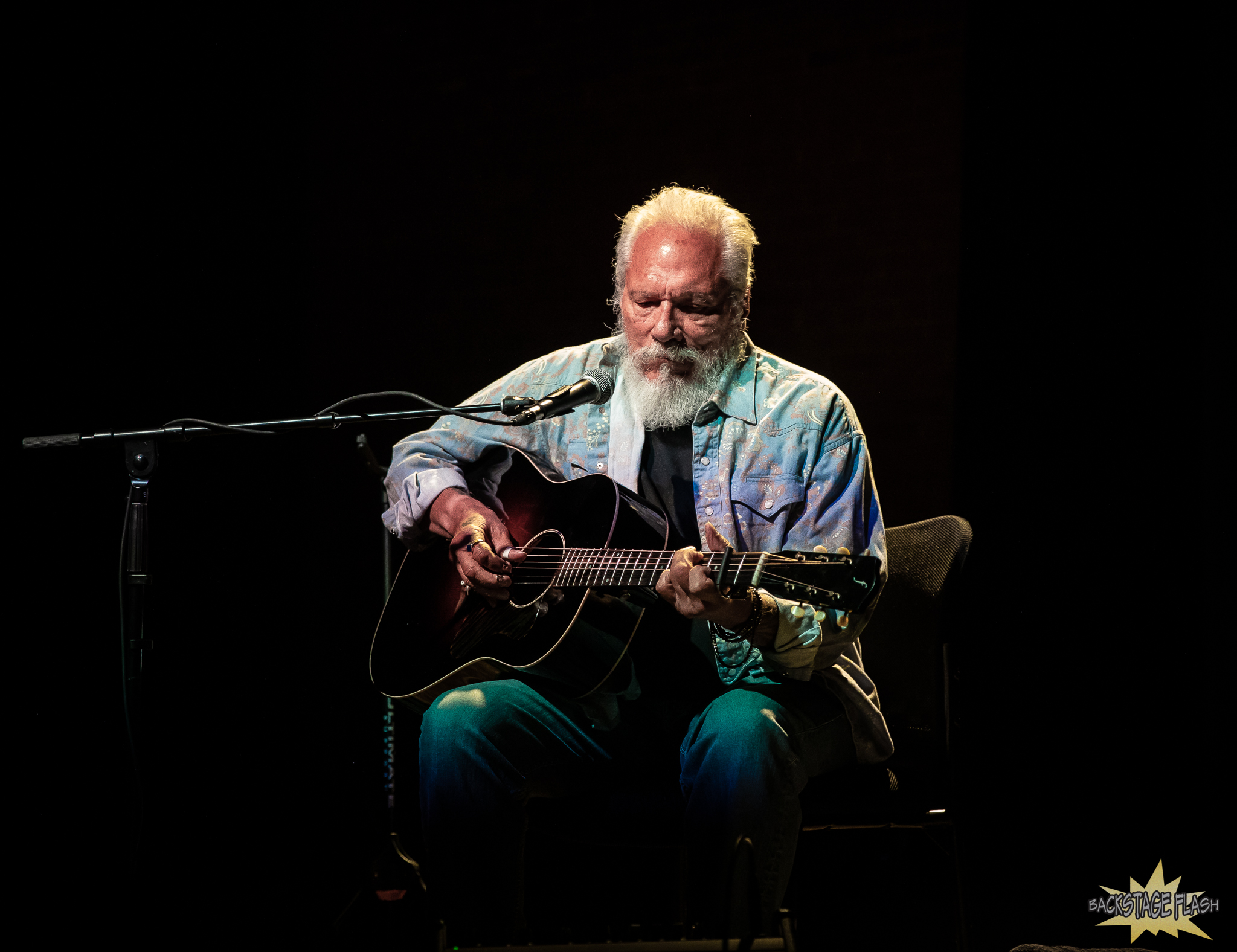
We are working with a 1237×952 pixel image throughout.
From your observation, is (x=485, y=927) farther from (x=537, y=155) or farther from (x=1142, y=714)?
(x=537, y=155)

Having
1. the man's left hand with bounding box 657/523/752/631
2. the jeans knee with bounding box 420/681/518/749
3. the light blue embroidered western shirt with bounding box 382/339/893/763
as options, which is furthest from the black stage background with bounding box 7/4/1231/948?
the man's left hand with bounding box 657/523/752/631

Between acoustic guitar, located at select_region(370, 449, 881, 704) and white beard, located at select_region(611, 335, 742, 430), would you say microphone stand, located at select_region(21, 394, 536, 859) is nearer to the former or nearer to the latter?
acoustic guitar, located at select_region(370, 449, 881, 704)

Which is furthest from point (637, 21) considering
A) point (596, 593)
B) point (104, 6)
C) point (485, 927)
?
point (485, 927)

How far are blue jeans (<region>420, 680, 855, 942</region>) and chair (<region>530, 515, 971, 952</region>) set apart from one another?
0.06m

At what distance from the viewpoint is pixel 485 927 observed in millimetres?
1902

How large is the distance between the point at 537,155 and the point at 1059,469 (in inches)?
80.0

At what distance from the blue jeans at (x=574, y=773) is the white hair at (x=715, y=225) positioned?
97 cm

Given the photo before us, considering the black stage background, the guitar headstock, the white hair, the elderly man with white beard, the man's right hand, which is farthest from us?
the black stage background

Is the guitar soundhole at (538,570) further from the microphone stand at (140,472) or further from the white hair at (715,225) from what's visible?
the white hair at (715,225)

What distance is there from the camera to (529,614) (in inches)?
82.3

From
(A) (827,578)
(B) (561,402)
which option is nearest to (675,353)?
(B) (561,402)

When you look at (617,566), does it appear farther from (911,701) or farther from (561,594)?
(911,701)

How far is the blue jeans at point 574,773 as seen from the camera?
1.86 m

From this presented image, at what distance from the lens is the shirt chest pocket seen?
85.7 inches
